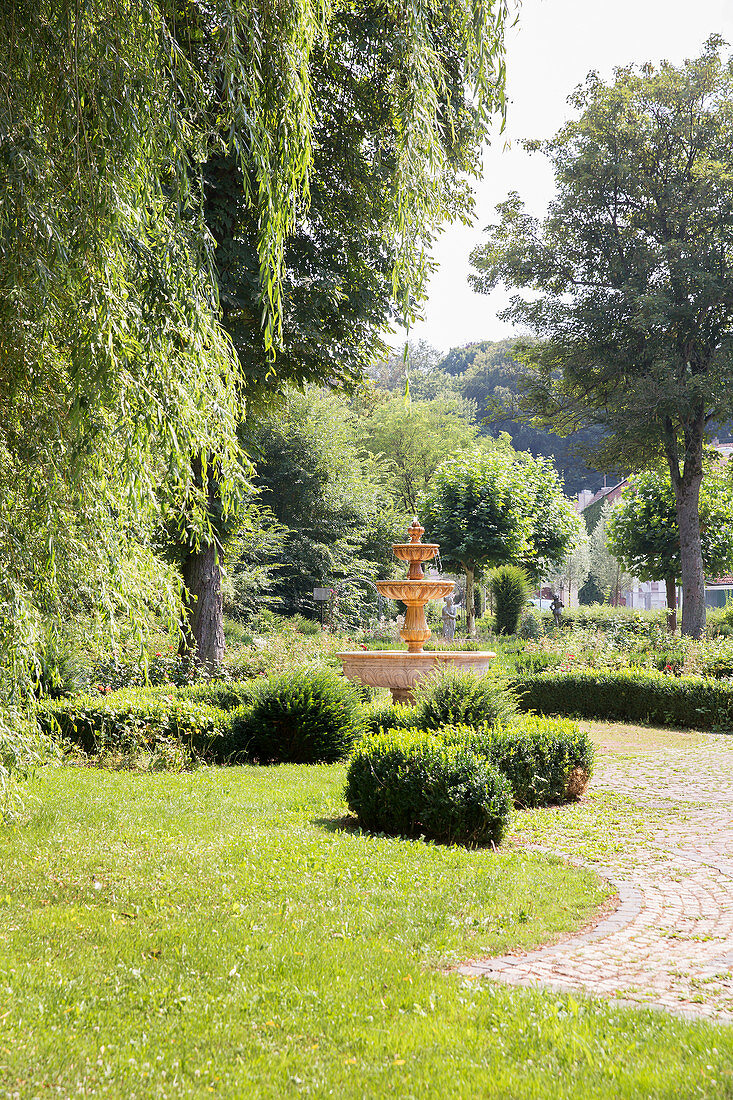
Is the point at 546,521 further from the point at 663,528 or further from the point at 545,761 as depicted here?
the point at 545,761

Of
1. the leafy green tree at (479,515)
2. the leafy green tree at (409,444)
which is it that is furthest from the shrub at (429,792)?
the leafy green tree at (409,444)

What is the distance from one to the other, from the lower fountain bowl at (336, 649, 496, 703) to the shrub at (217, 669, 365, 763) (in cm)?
81

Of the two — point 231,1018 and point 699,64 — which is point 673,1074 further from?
point 699,64

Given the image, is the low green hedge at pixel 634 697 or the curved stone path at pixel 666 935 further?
the low green hedge at pixel 634 697

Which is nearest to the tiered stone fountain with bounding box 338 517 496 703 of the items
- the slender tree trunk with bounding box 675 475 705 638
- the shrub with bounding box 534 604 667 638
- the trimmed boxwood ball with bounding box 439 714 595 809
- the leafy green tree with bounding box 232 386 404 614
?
the trimmed boxwood ball with bounding box 439 714 595 809

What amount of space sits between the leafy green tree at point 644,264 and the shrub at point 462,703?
1329cm

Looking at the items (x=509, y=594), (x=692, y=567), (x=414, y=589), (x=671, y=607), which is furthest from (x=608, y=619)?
(x=414, y=589)

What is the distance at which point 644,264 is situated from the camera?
1988 cm

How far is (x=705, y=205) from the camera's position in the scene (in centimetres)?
1952

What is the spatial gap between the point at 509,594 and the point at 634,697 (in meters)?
9.44

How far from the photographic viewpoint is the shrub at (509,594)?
22.1 m

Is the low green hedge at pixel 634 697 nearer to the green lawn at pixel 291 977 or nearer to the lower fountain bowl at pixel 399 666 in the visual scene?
the lower fountain bowl at pixel 399 666

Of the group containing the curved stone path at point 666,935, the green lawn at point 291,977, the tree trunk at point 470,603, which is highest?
the tree trunk at point 470,603

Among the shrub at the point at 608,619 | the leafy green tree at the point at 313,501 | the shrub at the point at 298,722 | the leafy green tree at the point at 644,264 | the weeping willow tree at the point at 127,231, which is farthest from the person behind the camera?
the leafy green tree at the point at 313,501
